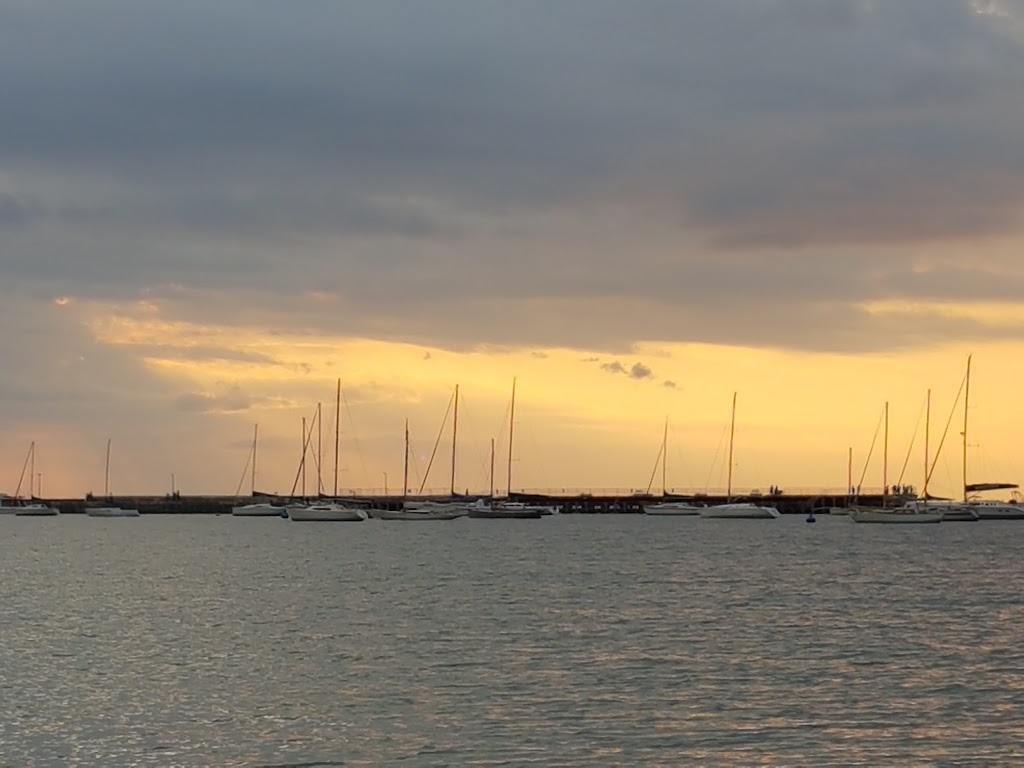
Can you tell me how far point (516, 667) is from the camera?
4938 cm

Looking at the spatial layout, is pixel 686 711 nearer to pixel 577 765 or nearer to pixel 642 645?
pixel 577 765

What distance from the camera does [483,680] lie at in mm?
46406

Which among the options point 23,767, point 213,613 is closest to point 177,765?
point 23,767

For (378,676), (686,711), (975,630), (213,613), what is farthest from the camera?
(213,613)

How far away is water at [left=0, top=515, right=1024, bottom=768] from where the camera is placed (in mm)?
36219

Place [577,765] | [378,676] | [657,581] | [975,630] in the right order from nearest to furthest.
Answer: [577,765]
[378,676]
[975,630]
[657,581]

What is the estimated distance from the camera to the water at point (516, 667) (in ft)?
119

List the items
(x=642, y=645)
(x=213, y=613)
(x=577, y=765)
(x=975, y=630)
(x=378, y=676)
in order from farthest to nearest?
1. (x=213, y=613)
2. (x=975, y=630)
3. (x=642, y=645)
4. (x=378, y=676)
5. (x=577, y=765)

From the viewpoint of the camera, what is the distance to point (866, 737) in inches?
1455

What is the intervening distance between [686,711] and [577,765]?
7.87 m

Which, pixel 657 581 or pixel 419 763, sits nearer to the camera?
pixel 419 763

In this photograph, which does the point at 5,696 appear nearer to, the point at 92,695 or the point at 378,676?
the point at 92,695

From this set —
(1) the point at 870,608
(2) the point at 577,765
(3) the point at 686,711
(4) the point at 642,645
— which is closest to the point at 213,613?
(4) the point at 642,645

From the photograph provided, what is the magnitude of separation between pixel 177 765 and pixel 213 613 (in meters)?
39.7
